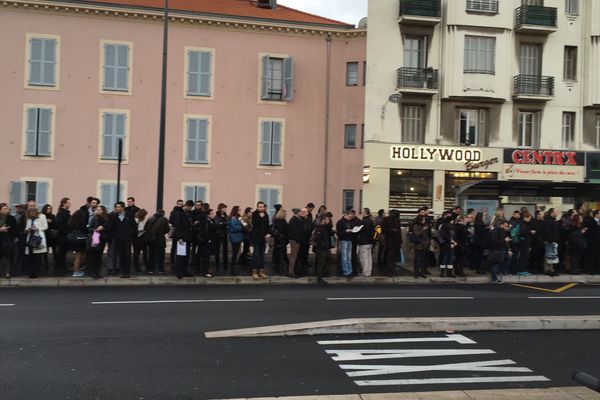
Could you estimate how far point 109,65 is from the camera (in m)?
26.5

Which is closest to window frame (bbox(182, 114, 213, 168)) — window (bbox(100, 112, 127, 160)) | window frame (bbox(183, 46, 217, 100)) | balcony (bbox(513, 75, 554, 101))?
window frame (bbox(183, 46, 217, 100))

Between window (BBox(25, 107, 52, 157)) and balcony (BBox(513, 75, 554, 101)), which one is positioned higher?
balcony (BBox(513, 75, 554, 101))

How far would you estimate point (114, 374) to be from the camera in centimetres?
561

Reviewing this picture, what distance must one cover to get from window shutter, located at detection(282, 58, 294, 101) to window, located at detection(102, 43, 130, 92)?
7.59 metres

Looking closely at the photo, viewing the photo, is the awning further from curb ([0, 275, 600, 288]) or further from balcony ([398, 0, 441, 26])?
balcony ([398, 0, 441, 26])

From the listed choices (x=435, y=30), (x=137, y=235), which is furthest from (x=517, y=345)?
(x=435, y=30)

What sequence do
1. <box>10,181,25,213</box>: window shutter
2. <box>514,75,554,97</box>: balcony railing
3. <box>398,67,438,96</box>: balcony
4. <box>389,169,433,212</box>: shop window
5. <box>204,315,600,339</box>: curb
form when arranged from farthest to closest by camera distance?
<box>514,75,554,97</box>: balcony railing, <box>389,169,433,212</box>: shop window, <box>398,67,438,96</box>: balcony, <box>10,181,25,213</box>: window shutter, <box>204,315,600,339</box>: curb

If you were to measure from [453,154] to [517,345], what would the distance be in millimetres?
20216

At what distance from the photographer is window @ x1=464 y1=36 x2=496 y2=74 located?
26.5m

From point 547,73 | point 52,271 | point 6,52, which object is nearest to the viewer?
point 52,271

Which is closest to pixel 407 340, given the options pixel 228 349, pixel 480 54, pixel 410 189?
pixel 228 349

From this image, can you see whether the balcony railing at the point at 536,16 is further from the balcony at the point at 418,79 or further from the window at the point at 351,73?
the window at the point at 351,73

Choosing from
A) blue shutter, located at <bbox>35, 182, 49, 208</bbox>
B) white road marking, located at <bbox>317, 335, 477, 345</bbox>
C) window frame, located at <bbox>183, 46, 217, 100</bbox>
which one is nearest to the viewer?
white road marking, located at <bbox>317, 335, 477, 345</bbox>

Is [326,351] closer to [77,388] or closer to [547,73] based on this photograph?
[77,388]
